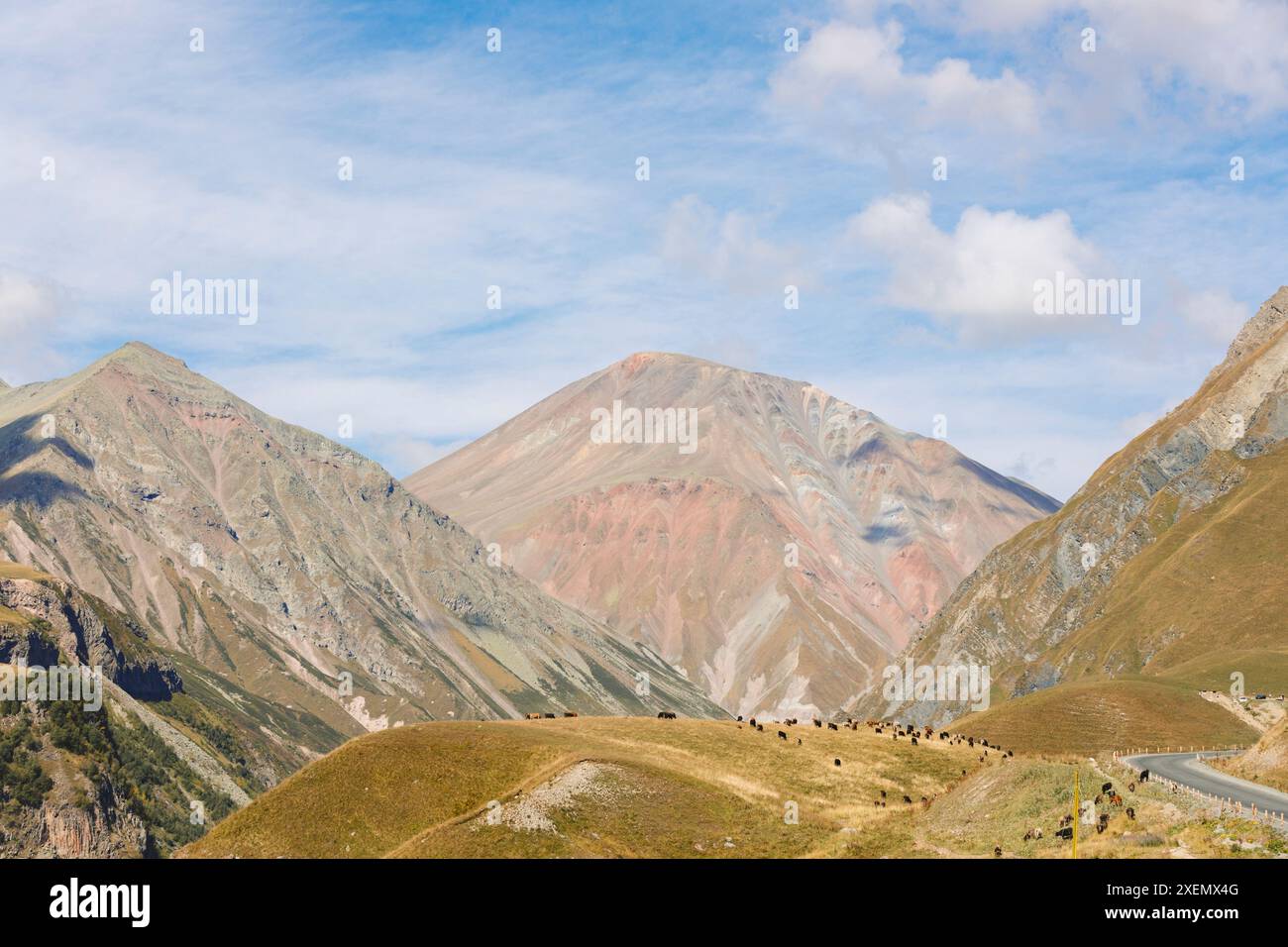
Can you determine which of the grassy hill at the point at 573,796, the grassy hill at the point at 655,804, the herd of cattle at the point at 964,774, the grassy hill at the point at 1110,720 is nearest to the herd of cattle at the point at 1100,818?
the herd of cattle at the point at 964,774

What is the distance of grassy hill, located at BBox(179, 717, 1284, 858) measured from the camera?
6088cm

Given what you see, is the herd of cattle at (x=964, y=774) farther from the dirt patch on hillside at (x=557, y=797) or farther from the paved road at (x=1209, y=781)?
the dirt patch on hillside at (x=557, y=797)

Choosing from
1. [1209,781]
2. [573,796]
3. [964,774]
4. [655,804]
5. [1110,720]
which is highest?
[1110,720]

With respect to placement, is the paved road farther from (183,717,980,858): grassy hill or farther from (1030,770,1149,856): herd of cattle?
(183,717,980,858): grassy hill

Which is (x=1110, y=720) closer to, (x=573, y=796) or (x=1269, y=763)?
(x=1269, y=763)

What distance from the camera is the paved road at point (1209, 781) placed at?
6356 centimetres

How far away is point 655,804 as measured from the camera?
70.0m

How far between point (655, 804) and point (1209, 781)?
33.7 metres

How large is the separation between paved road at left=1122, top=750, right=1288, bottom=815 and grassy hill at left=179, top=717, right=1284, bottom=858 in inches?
181

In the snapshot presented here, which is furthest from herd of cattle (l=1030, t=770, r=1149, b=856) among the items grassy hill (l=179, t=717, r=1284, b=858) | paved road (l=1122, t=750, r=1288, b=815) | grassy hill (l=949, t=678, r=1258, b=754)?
grassy hill (l=949, t=678, r=1258, b=754)

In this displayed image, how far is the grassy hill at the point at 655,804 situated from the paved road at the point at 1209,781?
459 cm

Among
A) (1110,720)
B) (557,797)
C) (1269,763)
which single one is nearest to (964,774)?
(1269,763)

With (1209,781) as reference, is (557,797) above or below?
above
